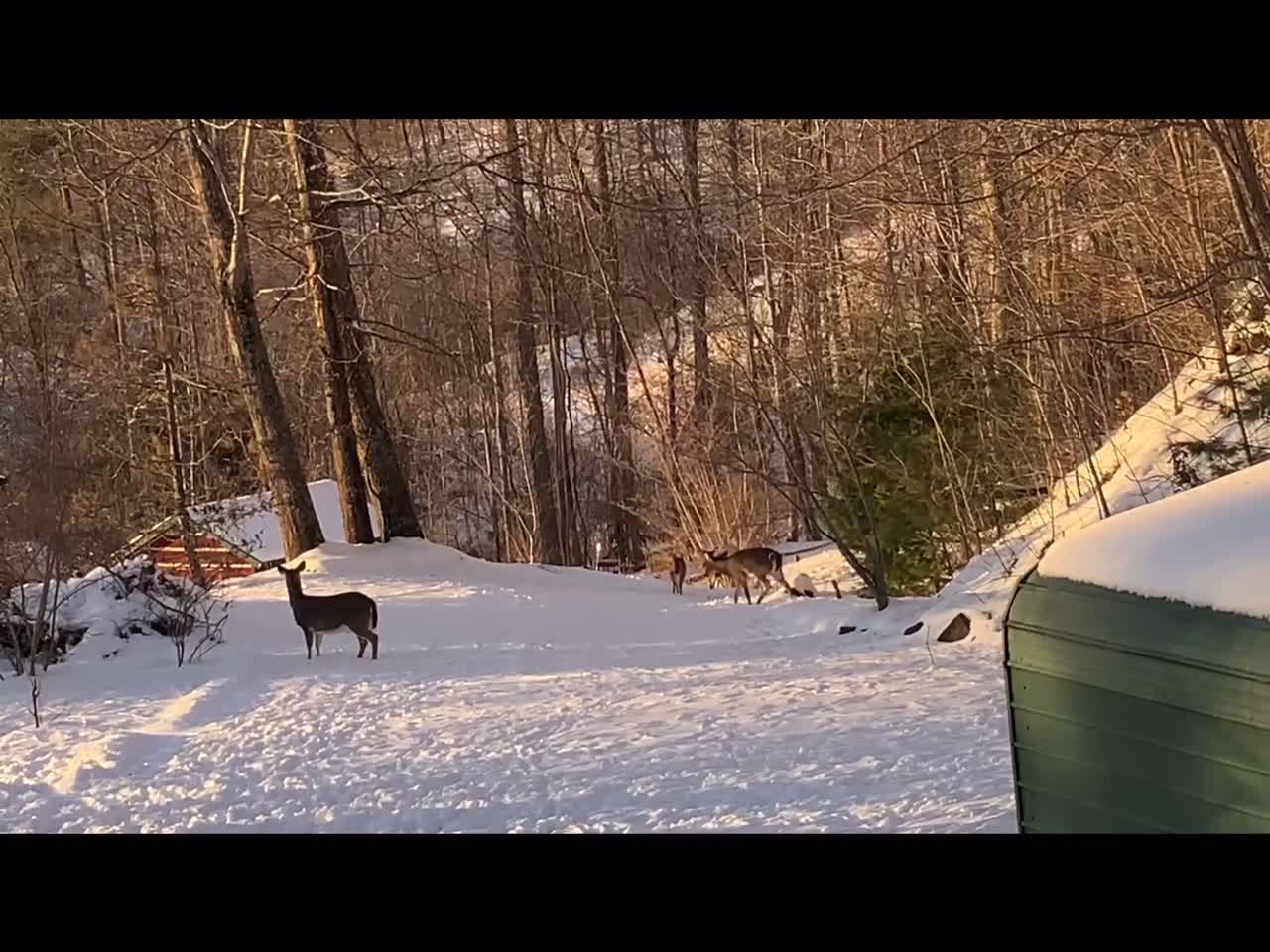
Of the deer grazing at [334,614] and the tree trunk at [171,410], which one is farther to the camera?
the tree trunk at [171,410]

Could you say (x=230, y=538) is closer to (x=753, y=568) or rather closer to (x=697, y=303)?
(x=753, y=568)

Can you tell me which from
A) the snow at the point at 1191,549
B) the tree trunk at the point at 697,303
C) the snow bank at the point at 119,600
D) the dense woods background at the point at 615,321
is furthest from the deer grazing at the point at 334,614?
the tree trunk at the point at 697,303

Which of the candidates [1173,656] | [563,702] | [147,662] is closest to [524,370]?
[147,662]

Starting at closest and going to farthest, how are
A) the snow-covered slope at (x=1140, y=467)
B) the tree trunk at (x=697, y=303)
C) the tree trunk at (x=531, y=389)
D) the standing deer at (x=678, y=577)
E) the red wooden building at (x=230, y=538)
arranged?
the snow-covered slope at (x=1140, y=467)
the standing deer at (x=678, y=577)
the red wooden building at (x=230, y=538)
the tree trunk at (x=697, y=303)
the tree trunk at (x=531, y=389)

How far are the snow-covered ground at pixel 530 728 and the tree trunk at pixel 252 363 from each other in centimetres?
190

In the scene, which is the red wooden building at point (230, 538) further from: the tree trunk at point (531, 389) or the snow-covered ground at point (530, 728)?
the tree trunk at point (531, 389)

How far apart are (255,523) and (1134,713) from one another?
10.7 meters

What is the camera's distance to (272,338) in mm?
15914

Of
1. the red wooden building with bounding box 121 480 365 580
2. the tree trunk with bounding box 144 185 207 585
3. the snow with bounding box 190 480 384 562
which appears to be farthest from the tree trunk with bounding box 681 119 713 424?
the tree trunk with bounding box 144 185 207 585

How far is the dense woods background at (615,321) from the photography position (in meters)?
7.02

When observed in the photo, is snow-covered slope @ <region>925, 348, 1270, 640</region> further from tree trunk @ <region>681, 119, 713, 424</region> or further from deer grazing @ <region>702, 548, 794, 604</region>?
tree trunk @ <region>681, 119, 713, 424</region>

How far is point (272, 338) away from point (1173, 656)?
50.3ft

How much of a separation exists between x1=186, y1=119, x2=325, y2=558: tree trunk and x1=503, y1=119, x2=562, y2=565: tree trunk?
17.3 feet
